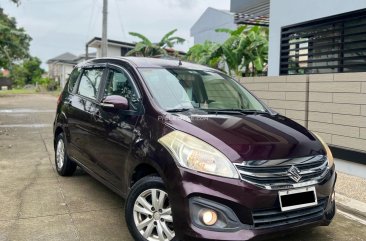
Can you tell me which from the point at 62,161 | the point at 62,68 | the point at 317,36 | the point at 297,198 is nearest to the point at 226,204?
the point at 297,198

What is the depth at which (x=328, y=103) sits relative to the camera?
674cm

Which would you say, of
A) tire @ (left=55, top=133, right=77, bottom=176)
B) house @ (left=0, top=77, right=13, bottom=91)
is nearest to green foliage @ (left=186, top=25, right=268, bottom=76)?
tire @ (left=55, top=133, right=77, bottom=176)

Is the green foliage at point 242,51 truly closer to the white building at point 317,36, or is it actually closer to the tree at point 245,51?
the tree at point 245,51

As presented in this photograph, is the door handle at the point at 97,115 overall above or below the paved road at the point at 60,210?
above

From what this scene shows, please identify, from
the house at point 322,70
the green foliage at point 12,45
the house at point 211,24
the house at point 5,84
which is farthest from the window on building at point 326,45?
the house at point 5,84

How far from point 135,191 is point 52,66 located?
7165 cm

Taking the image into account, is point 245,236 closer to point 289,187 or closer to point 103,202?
point 289,187

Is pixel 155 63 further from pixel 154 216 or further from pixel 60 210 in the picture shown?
pixel 60 210

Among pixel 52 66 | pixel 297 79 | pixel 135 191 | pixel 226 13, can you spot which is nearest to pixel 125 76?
pixel 135 191

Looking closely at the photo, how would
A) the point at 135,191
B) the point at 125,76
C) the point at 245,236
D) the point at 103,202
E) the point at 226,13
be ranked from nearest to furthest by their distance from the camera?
the point at 245,236 → the point at 135,191 → the point at 125,76 → the point at 103,202 → the point at 226,13

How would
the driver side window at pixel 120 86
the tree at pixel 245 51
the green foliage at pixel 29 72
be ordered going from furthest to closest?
1. the green foliage at pixel 29 72
2. the tree at pixel 245 51
3. the driver side window at pixel 120 86

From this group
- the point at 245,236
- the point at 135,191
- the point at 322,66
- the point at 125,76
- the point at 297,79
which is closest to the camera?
Result: the point at 245,236

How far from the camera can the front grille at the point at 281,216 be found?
306cm

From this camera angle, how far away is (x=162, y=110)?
375 cm
